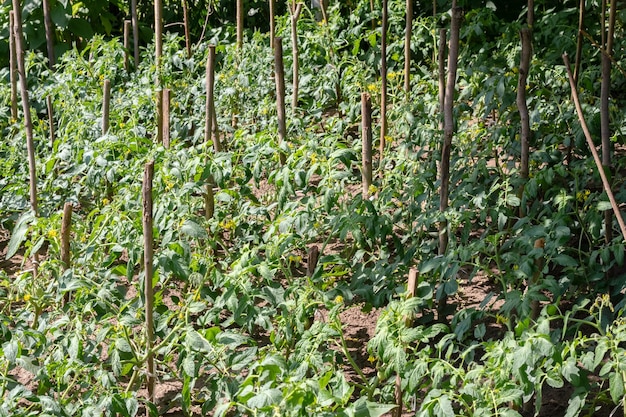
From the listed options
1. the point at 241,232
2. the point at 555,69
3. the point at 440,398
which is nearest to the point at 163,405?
the point at 241,232

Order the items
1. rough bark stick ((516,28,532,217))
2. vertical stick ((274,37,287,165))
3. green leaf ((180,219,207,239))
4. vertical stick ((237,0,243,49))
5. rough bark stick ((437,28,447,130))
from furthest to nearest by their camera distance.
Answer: vertical stick ((237,0,243,49)) < vertical stick ((274,37,287,165)) < rough bark stick ((437,28,447,130)) < rough bark stick ((516,28,532,217)) < green leaf ((180,219,207,239))

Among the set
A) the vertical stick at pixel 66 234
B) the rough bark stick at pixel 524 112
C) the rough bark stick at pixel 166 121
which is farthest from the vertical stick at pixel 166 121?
the rough bark stick at pixel 524 112

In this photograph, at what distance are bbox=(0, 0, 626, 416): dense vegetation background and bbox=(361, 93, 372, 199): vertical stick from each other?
0.20 ft

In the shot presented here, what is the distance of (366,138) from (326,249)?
653mm

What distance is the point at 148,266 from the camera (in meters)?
3.22

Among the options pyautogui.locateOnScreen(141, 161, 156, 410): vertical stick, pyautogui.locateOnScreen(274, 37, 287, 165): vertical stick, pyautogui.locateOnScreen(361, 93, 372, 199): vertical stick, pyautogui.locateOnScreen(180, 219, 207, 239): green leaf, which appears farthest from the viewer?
pyautogui.locateOnScreen(274, 37, 287, 165): vertical stick

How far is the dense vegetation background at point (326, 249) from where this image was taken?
283 cm

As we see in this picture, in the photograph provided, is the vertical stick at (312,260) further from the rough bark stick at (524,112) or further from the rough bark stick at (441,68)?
the rough bark stick at (441,68)

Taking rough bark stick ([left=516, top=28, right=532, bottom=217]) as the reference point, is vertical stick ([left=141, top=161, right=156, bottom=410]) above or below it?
below

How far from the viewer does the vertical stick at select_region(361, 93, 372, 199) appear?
149 inches

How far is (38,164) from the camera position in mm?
4848

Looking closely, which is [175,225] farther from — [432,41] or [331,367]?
[432,41]

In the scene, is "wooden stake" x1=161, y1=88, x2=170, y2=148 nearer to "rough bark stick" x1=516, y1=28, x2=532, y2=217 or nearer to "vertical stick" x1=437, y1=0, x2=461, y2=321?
"vertical stick" x1=437, y1=0, x2=461, y2=321

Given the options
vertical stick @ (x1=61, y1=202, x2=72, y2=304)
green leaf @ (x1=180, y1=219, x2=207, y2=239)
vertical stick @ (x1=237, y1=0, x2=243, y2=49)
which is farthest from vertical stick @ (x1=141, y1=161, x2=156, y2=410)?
vertical stick @ (x1=237, y1=0, x2=243, y2=49)
